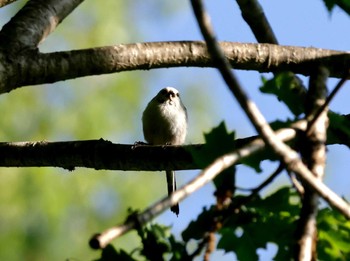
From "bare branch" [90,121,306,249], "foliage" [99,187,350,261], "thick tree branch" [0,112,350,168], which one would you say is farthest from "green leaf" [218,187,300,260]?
"thick tree branch" [0,112,350,168]

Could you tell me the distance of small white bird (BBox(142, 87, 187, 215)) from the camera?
6.53 metres

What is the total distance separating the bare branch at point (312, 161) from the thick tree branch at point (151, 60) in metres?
0.52

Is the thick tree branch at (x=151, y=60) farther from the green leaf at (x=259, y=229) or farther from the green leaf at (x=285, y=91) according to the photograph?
the green leaf at (x=259, y=229)

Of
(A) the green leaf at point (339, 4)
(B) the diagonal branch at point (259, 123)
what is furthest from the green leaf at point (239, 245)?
(A) the green leaf at point (339, 4)

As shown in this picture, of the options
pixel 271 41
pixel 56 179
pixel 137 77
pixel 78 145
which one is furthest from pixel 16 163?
pixel 137 77

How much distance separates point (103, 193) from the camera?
9.52 meters

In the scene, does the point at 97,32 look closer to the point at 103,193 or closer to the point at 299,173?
the point at 103,193

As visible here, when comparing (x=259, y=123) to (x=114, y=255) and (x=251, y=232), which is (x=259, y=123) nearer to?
(x=251, y=232)

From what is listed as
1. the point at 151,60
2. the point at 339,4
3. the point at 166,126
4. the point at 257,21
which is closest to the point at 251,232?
the point at 339,4

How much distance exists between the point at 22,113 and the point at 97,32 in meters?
1.71

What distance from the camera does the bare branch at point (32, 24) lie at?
301 centimetres

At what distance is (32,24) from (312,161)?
57.7 inches

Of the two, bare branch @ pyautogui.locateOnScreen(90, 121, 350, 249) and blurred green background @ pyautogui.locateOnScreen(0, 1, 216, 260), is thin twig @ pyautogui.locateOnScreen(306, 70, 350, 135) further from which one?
blurred green background @ pyautogui.locateOnScreen(0, 1, 216, 260)

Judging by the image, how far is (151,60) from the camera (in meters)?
3.15
